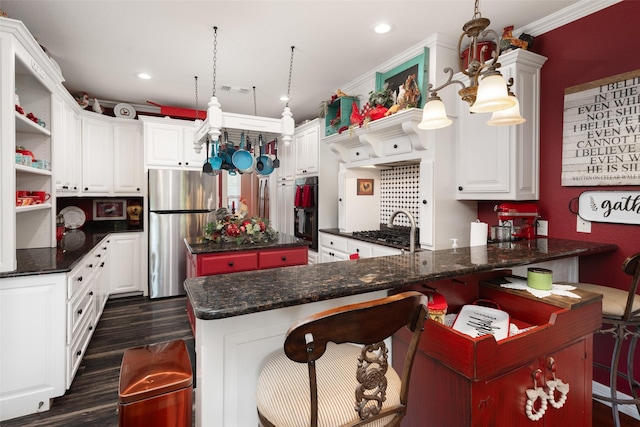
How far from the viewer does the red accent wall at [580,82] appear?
2.06m

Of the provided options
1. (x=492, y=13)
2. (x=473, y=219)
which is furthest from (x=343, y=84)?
(x=473, y=219)

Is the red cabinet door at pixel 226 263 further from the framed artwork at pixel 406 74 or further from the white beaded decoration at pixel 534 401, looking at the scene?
the white beaded decoration at pixel 534 401

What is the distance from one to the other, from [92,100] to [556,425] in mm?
5505

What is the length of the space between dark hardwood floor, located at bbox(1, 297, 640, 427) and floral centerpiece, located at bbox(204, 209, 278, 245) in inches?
38.7

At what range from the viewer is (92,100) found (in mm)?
4234

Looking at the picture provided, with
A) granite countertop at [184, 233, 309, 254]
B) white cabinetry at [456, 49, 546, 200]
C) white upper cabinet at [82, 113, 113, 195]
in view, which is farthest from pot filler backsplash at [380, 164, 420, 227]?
white upper cabinet at [82, 113, 113, 195]

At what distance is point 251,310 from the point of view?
940 mm

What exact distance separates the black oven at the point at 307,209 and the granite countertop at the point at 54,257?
2363mm

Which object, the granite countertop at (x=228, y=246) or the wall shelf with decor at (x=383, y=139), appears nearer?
the wall shelf with decor at (x=383, y=139)

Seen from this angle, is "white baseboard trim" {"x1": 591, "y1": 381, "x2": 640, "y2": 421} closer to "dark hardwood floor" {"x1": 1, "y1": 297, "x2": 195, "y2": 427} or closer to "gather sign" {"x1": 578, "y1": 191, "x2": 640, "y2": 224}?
"gather sign" {"x1": 578, "y1": 191, "x2": 640, "y2": 224}

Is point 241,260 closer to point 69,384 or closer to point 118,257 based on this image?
point 69,384

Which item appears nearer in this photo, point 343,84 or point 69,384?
point 69,384

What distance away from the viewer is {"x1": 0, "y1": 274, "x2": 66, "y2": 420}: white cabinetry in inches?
73.8

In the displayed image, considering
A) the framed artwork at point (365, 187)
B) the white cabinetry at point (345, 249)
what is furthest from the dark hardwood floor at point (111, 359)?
the framed artwork at point (365, 187)
